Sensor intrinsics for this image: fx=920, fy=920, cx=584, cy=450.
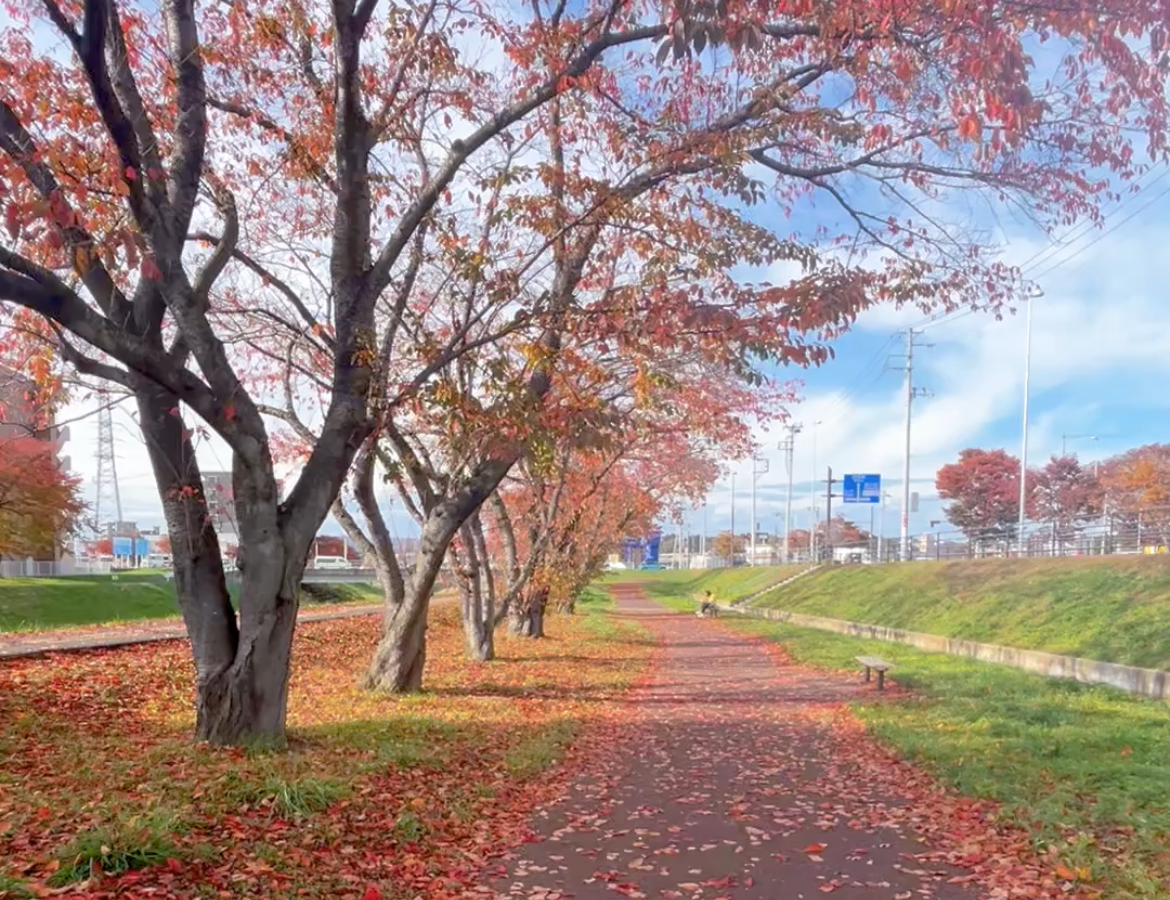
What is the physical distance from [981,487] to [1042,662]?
195 ft

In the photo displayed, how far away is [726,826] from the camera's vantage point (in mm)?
6320

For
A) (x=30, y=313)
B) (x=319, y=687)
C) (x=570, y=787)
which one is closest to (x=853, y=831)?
(x=570, y=787)

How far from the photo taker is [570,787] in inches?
297

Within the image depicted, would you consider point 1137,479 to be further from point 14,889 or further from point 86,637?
point 14,889

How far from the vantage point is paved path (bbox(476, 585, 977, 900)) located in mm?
5008

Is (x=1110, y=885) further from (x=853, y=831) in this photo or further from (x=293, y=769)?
(x=293, y=769)

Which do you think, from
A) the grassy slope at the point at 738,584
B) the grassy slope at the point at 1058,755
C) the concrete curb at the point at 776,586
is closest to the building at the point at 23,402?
the grassy slope at the point at 1058,755

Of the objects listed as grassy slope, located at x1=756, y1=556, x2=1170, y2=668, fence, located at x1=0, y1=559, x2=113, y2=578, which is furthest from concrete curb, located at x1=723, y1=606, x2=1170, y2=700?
fence, located at x1=0, y1=559, x2=113, y2=578

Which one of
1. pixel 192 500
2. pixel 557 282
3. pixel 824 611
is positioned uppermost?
pixel 557 282

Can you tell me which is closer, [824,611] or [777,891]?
[777,891]

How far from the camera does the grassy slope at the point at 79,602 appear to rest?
2538cm

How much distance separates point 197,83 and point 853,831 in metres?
7.27

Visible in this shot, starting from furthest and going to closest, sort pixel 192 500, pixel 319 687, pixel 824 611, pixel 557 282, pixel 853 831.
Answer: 1. pixel 824 611
2. pixel 319 687
3. pixel 557 282
4. pixel 192 500
5. pixel 853 831

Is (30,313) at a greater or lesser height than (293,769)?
greater
